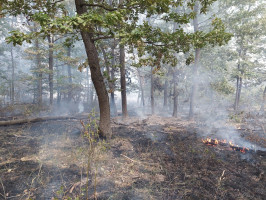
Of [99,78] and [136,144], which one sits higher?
[99,78]

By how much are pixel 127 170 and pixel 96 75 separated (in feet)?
13.0

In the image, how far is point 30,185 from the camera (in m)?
4.03

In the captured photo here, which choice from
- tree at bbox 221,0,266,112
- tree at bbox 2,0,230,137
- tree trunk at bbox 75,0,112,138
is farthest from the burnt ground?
tree at bbox 221,0,266,112

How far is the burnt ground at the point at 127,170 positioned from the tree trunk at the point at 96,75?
964 millimetres

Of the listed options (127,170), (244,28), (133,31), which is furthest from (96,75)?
(244,28)

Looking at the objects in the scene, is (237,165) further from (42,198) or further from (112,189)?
(42,198)

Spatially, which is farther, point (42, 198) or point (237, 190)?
point (237, 190)

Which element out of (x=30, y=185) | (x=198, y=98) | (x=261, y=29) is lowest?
(x=30, y=185)

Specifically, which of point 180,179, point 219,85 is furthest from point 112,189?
point 219,85

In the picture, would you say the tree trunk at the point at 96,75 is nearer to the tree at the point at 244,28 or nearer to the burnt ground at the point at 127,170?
the burnt ground at the point at 127,170

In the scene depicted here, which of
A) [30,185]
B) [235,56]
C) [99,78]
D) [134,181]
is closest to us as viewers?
[30,185]

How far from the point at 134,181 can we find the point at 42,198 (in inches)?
91.3

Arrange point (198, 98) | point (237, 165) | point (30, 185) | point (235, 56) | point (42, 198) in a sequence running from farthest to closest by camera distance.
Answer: point (198, 98), point (235, 56), point (237, 165), point (30, 185), point (42, 198)

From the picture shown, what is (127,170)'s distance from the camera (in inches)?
202
